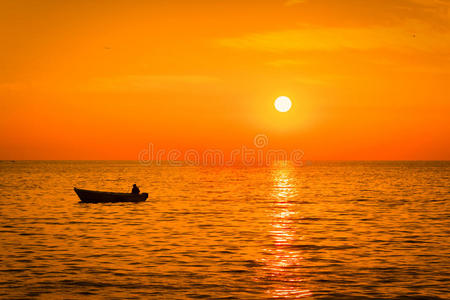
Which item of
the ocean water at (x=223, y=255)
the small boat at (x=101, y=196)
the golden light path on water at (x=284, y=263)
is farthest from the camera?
the small boat at (x=101, y=196)

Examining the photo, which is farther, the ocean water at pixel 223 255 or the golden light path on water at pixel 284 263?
the ocean water at pixel 223 255

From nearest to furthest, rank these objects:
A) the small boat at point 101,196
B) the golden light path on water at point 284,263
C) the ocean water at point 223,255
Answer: the golden light path on water at point 284,263
the ocean water at point 223,255
the small boat at point 101,196

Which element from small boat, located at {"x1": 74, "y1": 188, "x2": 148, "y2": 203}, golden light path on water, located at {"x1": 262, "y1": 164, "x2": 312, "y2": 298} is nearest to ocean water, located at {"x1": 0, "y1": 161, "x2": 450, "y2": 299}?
golden light path on water, located at {"x1": 262, "y1": 164, "x2": 312, "y2": 298}

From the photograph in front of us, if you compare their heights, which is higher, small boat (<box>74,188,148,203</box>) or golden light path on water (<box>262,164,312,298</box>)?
small boat (<box>74,188,148,203</box>)

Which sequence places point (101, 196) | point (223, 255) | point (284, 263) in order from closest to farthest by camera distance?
point (284, 263) → point (223, 255) → point (101, 196)

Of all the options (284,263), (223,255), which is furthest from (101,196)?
(284,263)

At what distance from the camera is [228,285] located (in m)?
22.1

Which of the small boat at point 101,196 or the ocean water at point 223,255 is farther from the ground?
the small boat at point 101,196

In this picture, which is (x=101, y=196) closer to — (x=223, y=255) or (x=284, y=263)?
(x=223, y=255)

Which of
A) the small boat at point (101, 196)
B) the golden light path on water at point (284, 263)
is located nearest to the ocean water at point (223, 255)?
the golden light path on water at point (284, 263)

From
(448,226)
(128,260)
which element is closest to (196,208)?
(448,226)

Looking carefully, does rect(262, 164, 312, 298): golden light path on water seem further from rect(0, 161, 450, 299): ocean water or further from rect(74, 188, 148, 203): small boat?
rect(74, 188, 148, 203): small boat

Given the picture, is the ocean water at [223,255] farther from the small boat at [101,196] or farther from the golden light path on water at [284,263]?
the small boat at [101,196]

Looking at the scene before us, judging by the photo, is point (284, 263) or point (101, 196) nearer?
point (284, 263)
